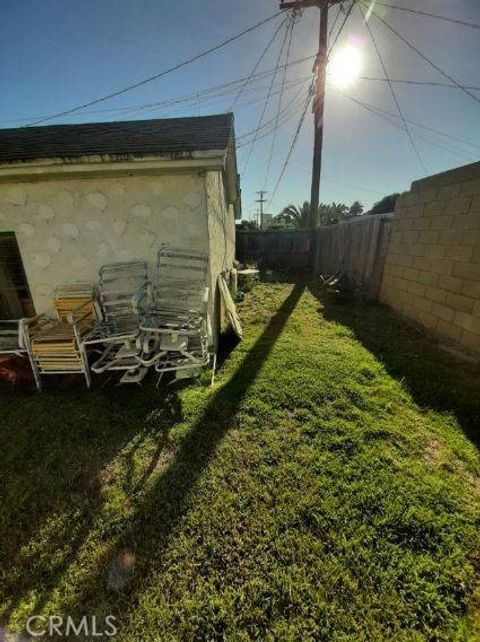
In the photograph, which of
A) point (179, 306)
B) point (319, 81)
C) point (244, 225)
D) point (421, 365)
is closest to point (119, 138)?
point (179, 306)

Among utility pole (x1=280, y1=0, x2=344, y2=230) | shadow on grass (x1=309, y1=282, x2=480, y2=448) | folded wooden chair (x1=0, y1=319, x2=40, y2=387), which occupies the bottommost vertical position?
shadow on grass (x1=309, y1=282, x2=480, y2=448)

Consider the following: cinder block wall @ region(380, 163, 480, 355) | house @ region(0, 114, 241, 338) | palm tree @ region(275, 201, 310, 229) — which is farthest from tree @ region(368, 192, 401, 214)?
A: house @ region(0, 114, 241, 338)

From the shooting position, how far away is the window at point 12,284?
14.7 ft

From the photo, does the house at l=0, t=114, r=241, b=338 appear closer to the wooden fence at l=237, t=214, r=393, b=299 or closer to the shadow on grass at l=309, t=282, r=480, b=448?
the shadow on grass at l=309, t=282, r=480, b=448

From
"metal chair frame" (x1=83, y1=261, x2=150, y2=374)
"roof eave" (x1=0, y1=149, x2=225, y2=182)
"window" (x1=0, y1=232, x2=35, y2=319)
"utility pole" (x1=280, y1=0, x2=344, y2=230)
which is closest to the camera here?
"roof eave" (x1=0, y1=149, x2=225, y2=182)

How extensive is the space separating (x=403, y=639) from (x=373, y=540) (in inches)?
19.4

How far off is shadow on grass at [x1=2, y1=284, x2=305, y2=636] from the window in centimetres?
379

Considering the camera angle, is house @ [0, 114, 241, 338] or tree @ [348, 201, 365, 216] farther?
tree @ [348, 201, 365, 216]

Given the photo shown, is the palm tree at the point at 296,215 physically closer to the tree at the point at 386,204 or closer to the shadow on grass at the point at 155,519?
the tree at the point at 386,204

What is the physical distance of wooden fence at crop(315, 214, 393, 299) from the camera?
6996mm

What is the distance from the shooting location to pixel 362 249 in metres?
8.02

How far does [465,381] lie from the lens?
365cm

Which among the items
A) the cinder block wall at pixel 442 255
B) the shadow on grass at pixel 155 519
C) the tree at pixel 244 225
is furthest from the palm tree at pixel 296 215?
the shadow on grass at pixel 155 519

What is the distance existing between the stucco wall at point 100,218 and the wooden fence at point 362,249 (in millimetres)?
4877
